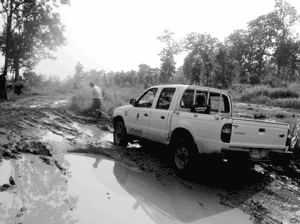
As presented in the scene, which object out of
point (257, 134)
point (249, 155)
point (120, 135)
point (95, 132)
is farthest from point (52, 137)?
point (257, 134)

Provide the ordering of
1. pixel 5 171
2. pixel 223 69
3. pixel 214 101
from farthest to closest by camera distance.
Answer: pixel 223 69 → pixel 214 101 → pixel 5 171

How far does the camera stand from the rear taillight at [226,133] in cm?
448

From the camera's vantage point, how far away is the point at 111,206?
3.73 m

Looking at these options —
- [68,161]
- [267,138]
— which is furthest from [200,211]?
[68,161]

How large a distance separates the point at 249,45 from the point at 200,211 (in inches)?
2464

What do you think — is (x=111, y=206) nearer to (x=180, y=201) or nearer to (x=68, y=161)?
(x=180, y=201)

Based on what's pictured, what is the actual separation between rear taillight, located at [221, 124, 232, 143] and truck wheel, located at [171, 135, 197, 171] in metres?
0.70

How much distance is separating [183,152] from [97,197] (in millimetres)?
2088

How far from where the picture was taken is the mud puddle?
340cm

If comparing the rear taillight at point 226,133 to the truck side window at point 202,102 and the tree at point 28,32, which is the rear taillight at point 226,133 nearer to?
the truck side window at point 202,102

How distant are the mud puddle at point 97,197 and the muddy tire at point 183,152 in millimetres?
412

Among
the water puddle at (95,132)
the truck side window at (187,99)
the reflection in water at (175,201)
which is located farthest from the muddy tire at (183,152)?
the water puddle at (95,132)

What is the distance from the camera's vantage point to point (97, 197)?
13.1 feet

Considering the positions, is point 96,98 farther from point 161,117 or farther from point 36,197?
point 36,197
